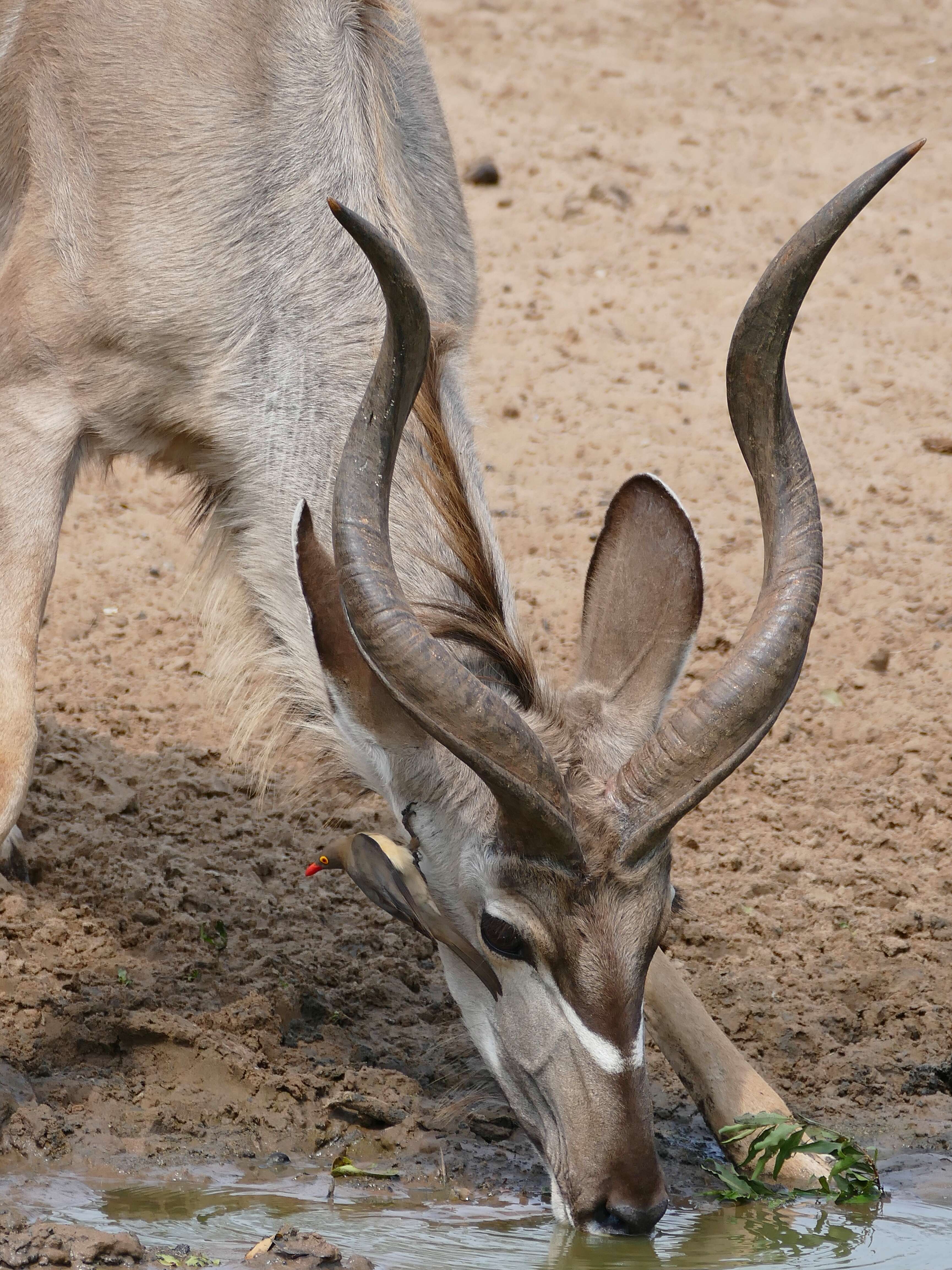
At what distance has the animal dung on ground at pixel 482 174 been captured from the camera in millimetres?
12359

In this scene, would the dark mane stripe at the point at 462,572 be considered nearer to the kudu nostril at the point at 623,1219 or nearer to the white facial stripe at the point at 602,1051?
the white facial stripe at the point at 602,1051

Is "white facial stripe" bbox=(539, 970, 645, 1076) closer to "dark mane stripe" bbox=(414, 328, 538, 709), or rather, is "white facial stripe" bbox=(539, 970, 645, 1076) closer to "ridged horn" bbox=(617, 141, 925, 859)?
"ridged horn" bbox=(617, 141, 925, 859)

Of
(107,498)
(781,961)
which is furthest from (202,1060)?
(107,498)

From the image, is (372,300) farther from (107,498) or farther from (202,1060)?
(107,498)

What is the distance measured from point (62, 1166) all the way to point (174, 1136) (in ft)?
1.16

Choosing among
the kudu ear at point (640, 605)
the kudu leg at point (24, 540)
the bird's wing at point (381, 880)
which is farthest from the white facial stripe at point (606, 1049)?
the kudu leg at point (24, 540)

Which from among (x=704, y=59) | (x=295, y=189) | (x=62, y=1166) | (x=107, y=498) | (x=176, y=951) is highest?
(x=704, y=59)

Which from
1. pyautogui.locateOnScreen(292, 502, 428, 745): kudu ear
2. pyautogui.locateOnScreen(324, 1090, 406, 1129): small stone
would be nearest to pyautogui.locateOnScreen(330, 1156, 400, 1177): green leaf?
pyautogui.locateOnScreen(324, 1090, 406, 1129): small stone

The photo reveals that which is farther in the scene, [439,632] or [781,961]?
[781,961]

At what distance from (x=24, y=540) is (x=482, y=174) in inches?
308

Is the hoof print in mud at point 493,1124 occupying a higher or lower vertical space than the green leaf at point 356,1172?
higher

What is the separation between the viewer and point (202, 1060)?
5.31 metres

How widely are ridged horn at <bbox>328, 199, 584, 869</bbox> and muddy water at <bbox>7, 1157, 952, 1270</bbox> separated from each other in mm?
1019

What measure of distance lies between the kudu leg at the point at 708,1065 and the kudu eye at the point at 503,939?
79 cm
